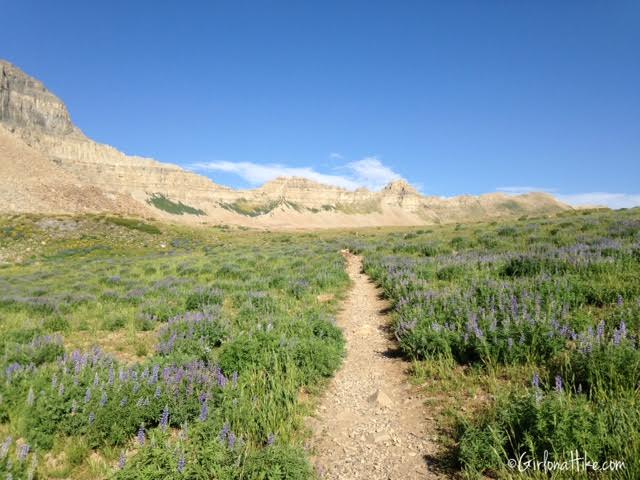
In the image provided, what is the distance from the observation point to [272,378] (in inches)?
200

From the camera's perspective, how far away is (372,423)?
4.65 meters

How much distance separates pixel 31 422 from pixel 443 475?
4.66m

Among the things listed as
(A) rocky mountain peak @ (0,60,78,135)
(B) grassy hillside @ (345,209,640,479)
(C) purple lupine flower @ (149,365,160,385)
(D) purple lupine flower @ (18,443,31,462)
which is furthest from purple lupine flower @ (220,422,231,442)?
(A) rocky mountain peak @ (0,60,78,135)

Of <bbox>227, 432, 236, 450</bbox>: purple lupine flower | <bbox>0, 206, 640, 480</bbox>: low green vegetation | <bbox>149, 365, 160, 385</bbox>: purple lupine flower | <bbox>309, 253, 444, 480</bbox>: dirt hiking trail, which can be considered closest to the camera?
<bbox>0, 206, 640, 480</bbox>: low green vegetation

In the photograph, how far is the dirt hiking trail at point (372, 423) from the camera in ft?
12.4

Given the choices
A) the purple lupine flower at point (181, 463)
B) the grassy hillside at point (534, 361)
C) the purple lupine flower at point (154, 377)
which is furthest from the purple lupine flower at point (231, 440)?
the grassy hillside at point (534, 361)

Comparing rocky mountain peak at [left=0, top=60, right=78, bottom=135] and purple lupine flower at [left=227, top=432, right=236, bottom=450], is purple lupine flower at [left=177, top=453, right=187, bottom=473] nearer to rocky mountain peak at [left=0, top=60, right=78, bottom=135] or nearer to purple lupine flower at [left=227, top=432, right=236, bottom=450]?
purple lupine flower at [left=227, top=432, right=236, bottom=450]

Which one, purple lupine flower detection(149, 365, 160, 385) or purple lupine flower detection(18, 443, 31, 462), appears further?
purple lupine flower detection(149, 365, 160, 385)

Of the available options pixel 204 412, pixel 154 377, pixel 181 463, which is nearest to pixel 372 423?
pixel 204 412

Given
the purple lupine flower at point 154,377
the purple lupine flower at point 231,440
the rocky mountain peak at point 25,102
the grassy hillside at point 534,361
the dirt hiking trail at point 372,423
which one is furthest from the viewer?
the rocky mountain peak at point 25,102

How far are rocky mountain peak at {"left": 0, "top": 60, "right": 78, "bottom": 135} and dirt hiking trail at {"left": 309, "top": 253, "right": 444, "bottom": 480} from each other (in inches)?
9104

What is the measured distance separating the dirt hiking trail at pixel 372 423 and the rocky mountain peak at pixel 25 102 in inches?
9104

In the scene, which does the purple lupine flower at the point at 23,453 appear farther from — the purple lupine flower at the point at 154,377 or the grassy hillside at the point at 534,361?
the grassy hillside at the point at 534,361

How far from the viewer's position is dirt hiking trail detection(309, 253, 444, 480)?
3789 mm
